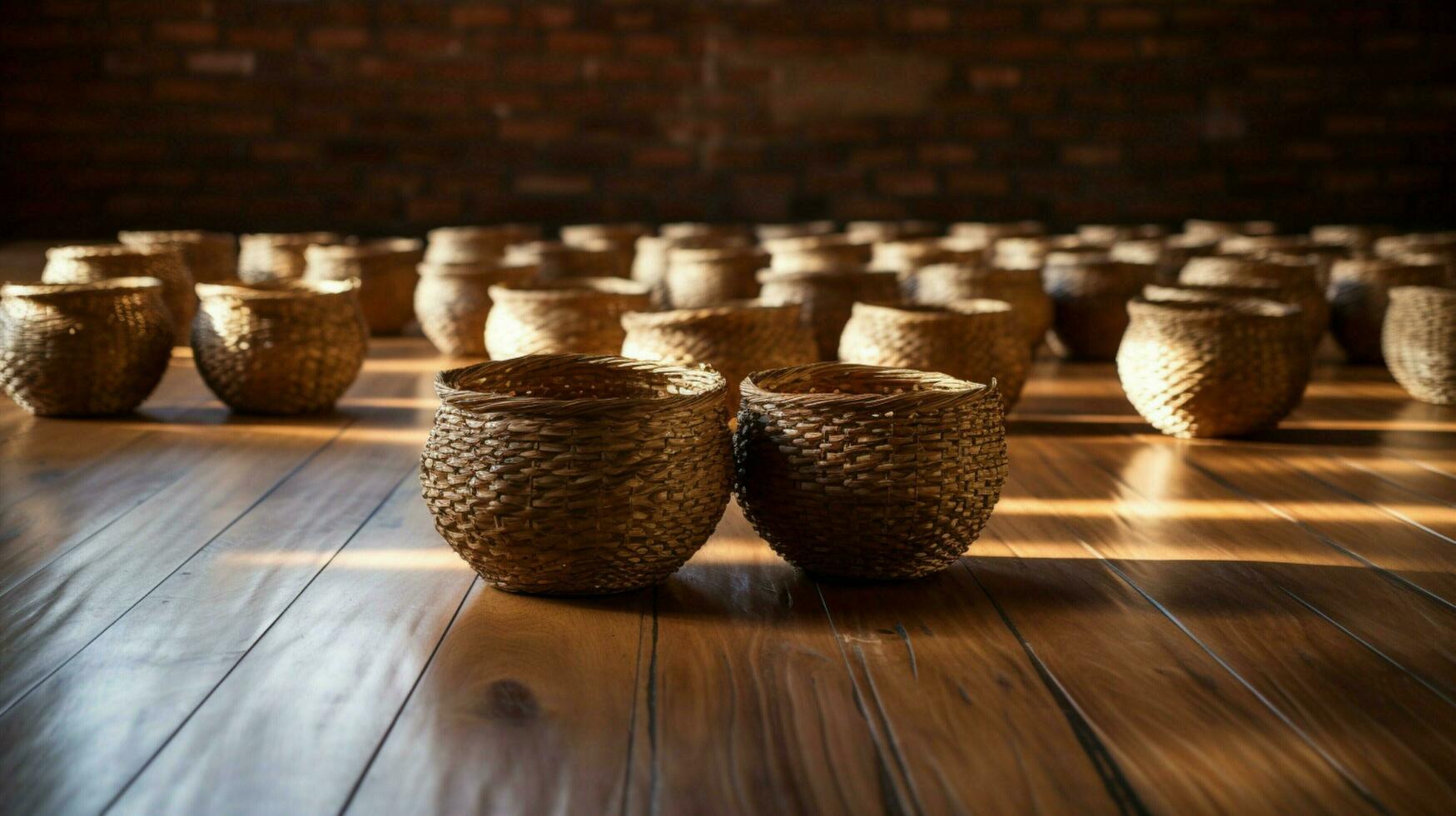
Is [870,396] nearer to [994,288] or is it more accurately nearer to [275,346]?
[275,346]

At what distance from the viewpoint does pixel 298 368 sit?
3.02 metres

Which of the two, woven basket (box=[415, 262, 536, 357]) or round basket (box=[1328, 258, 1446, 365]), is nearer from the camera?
round basket (box=[1328, 258, 1446, 365])

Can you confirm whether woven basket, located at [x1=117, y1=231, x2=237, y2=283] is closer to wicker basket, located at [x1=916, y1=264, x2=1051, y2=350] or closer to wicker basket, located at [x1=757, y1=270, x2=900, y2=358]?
wicker basket, located at [x1=757, y1=270, x2=900, y2=358]

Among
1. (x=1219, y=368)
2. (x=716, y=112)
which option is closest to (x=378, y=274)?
(x=716, y=112)

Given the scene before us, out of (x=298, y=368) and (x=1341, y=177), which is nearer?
(x=298, y=368)

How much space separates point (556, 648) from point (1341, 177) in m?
6.10

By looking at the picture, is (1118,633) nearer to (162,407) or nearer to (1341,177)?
(162,407)

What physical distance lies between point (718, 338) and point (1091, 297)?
1634 mm

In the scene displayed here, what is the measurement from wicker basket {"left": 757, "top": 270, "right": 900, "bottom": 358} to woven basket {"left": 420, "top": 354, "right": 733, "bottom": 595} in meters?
1.76

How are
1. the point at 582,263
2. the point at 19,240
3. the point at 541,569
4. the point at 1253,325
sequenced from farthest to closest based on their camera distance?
the point at 19,240
the point at 582,263
the point at 1253,325
the point at 541,569

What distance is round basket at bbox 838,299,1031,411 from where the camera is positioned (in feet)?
9.10

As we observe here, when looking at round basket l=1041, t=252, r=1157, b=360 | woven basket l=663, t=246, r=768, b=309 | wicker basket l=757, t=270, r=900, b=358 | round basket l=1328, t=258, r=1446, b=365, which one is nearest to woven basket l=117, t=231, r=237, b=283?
woven basket l=663, t=246, r=768, b=309

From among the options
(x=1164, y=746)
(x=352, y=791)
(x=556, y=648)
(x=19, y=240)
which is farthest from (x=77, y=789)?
(x=19, y=240)

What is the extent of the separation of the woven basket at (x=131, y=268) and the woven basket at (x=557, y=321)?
0.82 meters
